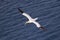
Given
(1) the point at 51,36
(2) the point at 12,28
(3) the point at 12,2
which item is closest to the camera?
(1) the point at 51,36

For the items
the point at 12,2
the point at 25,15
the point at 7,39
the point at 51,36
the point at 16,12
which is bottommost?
the point at 51,36

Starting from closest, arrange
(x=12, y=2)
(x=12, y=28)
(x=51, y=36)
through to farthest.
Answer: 1. (x=51, y=36)
2. (x=12, y=28)
3. (x=12, y=2)

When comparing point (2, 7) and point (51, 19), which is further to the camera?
point (2, 7)

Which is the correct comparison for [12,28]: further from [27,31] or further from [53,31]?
[53,31]

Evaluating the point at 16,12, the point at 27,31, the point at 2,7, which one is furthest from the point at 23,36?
the point at 2,7

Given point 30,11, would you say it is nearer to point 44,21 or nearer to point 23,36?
point 44,21

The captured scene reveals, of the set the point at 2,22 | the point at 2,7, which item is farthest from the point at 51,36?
the point at 2,7

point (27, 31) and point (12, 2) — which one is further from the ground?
point (12, 2)
